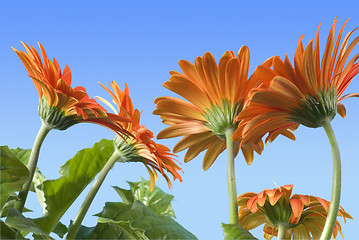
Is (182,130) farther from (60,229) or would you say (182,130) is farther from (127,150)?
(60,229)

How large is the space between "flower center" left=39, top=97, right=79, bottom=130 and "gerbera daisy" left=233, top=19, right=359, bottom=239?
237 mm

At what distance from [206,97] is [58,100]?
203mm

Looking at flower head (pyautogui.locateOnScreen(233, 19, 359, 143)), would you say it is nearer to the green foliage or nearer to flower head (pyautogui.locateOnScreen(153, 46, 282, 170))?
flower head (pyautogui.locateOnScreen(153, 46, 282, 170))

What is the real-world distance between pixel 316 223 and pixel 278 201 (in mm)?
90

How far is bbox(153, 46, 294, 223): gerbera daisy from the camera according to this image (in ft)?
1.90

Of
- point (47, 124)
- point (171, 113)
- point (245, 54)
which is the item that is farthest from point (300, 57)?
point (47, 124)

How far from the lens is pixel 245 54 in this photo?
0.58 meters

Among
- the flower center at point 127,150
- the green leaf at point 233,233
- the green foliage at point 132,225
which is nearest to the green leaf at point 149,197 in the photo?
the green foliage at point 132,225

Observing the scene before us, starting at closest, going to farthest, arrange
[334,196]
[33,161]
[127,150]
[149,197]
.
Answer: [334,196], [33,161], [127,150], [149,197]

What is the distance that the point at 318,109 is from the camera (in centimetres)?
53

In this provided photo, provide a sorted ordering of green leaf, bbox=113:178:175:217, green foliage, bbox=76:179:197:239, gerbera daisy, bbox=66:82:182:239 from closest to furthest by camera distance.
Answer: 1. green foliage, bbox=76:179:197:239
2. gerbera daisy, bbox=66:82:182:239
3. green leaf, bbox=113:178:175:217

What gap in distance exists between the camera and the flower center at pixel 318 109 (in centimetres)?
53

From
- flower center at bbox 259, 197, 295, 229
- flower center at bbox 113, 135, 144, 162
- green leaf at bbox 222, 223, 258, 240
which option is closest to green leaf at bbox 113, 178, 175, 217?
flower center at bbox 113, 135, 144, 162

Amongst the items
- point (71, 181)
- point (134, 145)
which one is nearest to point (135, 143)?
point (134, 145)
